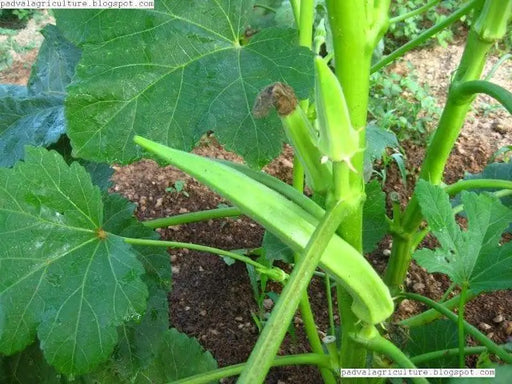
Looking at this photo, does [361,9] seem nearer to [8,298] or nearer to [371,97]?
[8,298]

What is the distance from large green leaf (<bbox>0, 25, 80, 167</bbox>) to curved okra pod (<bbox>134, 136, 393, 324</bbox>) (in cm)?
61

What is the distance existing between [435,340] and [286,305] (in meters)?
0.78

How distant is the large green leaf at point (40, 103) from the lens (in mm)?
1376

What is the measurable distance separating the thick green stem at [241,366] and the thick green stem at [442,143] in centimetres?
A: 39

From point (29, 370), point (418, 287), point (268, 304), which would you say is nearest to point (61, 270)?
point (29, 370)

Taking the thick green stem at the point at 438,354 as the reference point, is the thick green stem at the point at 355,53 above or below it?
above

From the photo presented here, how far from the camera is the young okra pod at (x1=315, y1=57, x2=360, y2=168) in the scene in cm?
73

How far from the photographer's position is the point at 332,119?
0.76 m

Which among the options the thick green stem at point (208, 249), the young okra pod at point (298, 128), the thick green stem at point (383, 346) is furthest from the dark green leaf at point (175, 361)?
the young okra pod at point (298, 128)

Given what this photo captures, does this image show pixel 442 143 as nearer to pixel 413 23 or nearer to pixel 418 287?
pixel 418 287

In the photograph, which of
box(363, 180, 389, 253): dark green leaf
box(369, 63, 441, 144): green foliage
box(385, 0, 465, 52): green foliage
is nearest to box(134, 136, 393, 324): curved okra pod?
box(363, 180, 389, 253): dark green leaf

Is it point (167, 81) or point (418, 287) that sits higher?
point (167, 81)

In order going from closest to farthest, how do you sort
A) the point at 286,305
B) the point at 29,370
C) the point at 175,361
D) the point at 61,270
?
the point at 286,305 < the point at 61,270 < the point at 29,370 < the point at 175,361

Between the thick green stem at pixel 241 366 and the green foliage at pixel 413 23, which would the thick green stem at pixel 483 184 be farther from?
A: the green foliage at pixel 413 23
